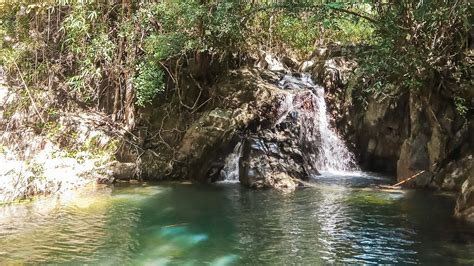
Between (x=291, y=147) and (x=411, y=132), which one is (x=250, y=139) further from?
(x=411, y=132)

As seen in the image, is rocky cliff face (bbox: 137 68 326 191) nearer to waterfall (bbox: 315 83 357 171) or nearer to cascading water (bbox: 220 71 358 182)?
cascading water (bbox: 220 71 358 182)

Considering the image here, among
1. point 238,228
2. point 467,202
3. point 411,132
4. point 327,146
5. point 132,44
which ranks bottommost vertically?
point 238,228

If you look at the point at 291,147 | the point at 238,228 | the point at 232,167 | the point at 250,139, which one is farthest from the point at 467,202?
the point at 232,167

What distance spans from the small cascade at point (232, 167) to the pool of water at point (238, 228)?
110 cm

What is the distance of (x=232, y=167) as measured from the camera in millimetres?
10016

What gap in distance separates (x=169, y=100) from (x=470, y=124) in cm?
656

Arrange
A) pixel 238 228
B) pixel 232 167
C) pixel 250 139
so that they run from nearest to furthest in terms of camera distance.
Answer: pixel 238 228
pixel 250 139
pixel 232 167

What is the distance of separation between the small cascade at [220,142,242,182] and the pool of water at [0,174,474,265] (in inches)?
43.5

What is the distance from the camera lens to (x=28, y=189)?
851cm

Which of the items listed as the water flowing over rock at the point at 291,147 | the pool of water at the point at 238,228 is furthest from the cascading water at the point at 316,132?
the pool of water at the point at 238,228

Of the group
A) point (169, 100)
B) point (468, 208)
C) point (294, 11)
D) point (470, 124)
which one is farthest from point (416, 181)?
point (169, 100)

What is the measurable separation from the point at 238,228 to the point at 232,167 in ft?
11.9

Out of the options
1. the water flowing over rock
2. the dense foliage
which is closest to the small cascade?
the water flowing over rock

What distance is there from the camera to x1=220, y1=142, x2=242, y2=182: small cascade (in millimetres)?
9961
